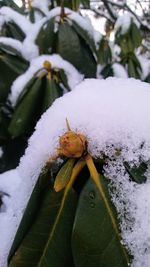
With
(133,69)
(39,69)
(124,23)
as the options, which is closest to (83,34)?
(39,69)

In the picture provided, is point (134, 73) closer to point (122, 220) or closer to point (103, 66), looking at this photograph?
point (103, 66)

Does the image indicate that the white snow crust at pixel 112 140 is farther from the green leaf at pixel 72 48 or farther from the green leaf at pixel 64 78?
the green leaf at pixel 72 48

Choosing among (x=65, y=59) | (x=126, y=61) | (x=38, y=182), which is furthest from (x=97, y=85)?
(x=126, y=61)

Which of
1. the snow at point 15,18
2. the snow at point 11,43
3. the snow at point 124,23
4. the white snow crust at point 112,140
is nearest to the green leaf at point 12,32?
the snow at point 15,18

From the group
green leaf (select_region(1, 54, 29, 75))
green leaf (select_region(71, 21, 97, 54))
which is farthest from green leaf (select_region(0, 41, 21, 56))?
green leaf (select_region(71, 21, 97, 54))

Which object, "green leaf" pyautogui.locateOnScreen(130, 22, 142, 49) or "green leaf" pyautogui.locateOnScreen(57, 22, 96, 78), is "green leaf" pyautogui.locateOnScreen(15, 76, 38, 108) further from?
"green leaf" pyautogui.locateOnScreen(130, 22, 142, 49)

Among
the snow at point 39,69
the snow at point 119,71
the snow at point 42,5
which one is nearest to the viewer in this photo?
the snow at point 39,69
